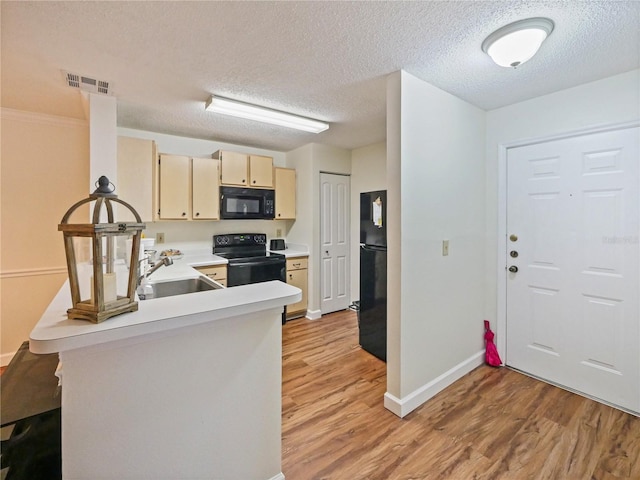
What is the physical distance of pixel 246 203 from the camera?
3674mm

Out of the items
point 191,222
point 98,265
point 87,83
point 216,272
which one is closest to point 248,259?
point 216,272

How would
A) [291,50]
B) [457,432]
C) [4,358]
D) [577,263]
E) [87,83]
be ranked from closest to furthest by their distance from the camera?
[291,50] → [457,432] → [87,83] → [577,263] → [4,358]

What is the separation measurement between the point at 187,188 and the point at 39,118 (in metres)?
1.43

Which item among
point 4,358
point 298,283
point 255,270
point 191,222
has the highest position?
point 191,222

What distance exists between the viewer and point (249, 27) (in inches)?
59.9

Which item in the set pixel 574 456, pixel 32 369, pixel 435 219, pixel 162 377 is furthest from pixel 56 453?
pixel 574 456

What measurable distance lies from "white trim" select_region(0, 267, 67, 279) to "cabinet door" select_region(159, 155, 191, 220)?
1132mm

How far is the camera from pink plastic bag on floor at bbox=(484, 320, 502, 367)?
2.67 m

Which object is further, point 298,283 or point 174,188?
point 298,283

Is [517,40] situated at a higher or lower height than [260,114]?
lower

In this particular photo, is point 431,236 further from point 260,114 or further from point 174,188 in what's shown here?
point 174,188

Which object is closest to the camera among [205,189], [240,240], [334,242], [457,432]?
[457,432]

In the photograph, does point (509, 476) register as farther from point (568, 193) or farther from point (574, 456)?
point (568, 193)

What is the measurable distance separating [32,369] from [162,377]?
0.85m
